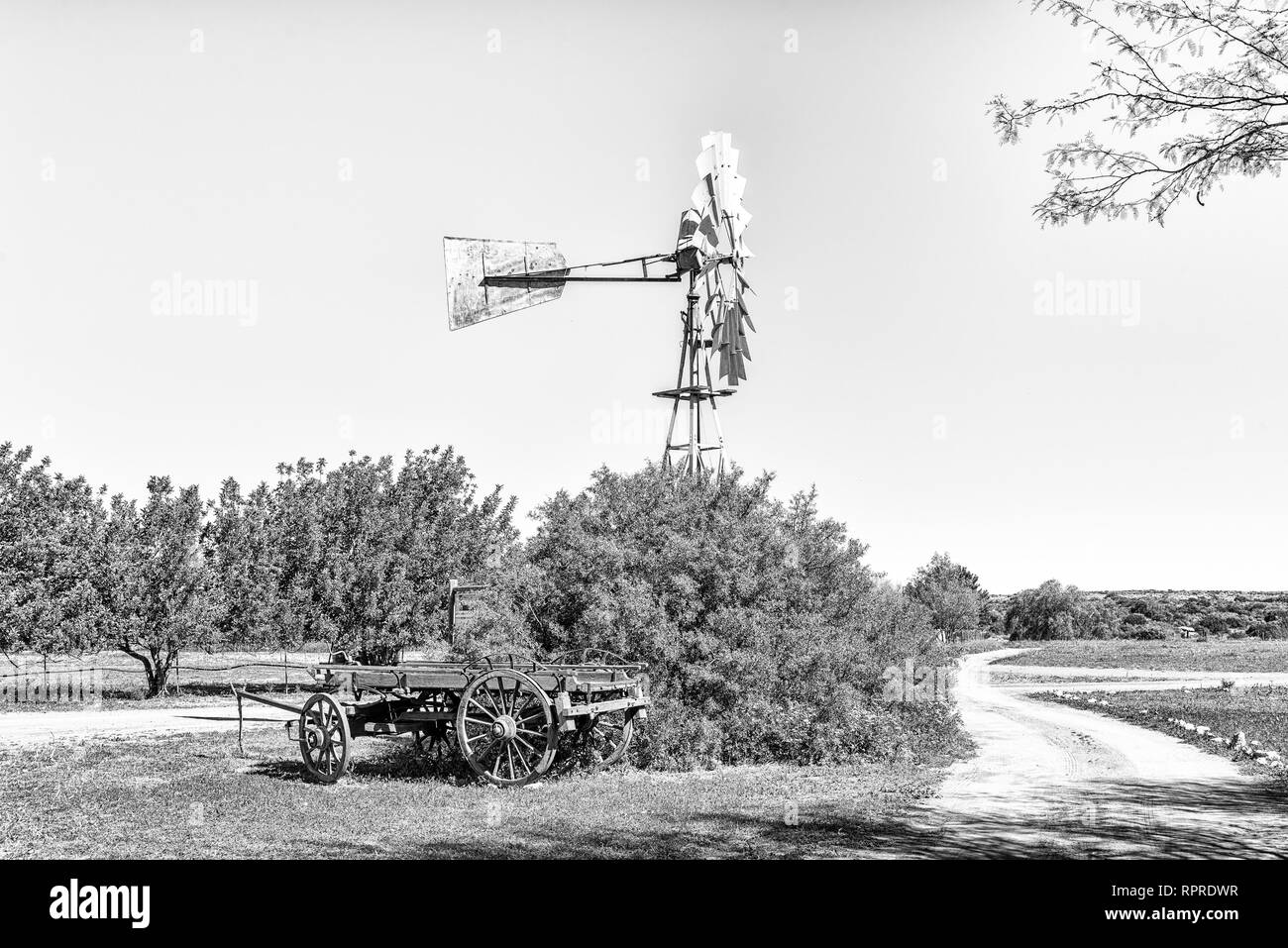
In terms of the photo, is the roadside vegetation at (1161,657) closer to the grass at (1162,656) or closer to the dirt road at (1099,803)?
the grass at (1162,656)

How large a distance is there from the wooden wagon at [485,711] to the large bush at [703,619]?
1011 millimetres

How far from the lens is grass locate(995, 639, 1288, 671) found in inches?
1551

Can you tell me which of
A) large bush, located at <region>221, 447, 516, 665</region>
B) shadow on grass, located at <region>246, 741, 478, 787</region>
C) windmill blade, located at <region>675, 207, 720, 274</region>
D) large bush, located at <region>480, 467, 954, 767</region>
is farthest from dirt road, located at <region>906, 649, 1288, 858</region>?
large bush, located at <region>221, 447, 516, 665</region>

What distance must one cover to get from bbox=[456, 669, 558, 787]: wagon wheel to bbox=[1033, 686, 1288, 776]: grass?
971 cm

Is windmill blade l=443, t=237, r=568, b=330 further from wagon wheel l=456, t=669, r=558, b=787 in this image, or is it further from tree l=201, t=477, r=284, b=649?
tree l=201, t=477, r=284, b=649

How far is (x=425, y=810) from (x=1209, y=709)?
1705cm

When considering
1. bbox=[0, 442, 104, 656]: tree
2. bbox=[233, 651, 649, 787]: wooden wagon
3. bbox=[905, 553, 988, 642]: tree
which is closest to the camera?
Answer: bbox=[233, 651, 649, 787]: wooden wagon

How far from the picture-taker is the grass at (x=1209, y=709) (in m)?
16.1

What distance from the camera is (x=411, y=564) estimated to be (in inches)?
1026

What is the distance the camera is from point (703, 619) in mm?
14578

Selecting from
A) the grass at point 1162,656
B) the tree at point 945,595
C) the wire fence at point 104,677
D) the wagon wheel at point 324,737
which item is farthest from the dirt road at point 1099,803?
the tree at point 945,595

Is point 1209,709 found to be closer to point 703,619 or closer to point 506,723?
point 703,619
